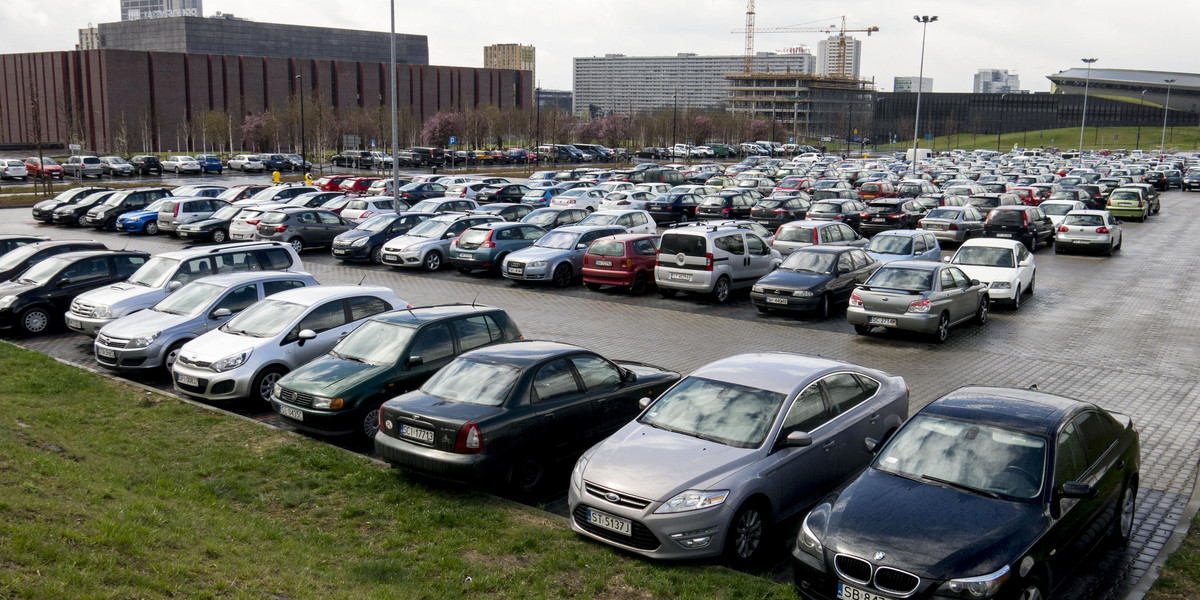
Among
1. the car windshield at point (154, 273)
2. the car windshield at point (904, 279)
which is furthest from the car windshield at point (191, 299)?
the car windshield at point (904, 279)

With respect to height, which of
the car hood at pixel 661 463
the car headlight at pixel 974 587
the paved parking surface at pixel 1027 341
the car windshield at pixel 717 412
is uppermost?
the car windshield at pixel 717 412

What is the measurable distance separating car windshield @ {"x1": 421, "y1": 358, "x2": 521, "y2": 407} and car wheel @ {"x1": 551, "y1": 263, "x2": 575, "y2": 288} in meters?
13.3

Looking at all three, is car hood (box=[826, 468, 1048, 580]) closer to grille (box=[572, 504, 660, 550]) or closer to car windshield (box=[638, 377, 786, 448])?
car windshield (box=[638, 377, 786, 448])

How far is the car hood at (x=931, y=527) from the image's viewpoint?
6168 millimetres

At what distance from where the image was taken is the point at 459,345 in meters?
11.6

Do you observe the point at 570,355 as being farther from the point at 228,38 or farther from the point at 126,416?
the point at 228,38

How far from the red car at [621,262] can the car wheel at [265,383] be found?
1049 centimetres

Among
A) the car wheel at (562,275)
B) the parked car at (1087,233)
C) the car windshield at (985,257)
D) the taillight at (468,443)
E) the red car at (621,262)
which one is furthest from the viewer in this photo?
the parked car at (1087,233)

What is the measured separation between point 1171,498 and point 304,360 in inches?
404

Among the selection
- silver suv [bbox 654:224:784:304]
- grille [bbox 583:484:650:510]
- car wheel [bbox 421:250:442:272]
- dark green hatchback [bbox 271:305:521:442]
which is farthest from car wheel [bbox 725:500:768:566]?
car wheel [bbox 421:250:442:272]

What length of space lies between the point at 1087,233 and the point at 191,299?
85.7ft

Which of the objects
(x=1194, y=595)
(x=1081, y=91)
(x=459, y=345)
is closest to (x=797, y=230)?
(x=459, y=345)

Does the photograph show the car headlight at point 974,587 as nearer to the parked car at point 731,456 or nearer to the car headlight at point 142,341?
the parked car at point 731,456

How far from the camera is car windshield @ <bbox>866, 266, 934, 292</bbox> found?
17047 millimetres
